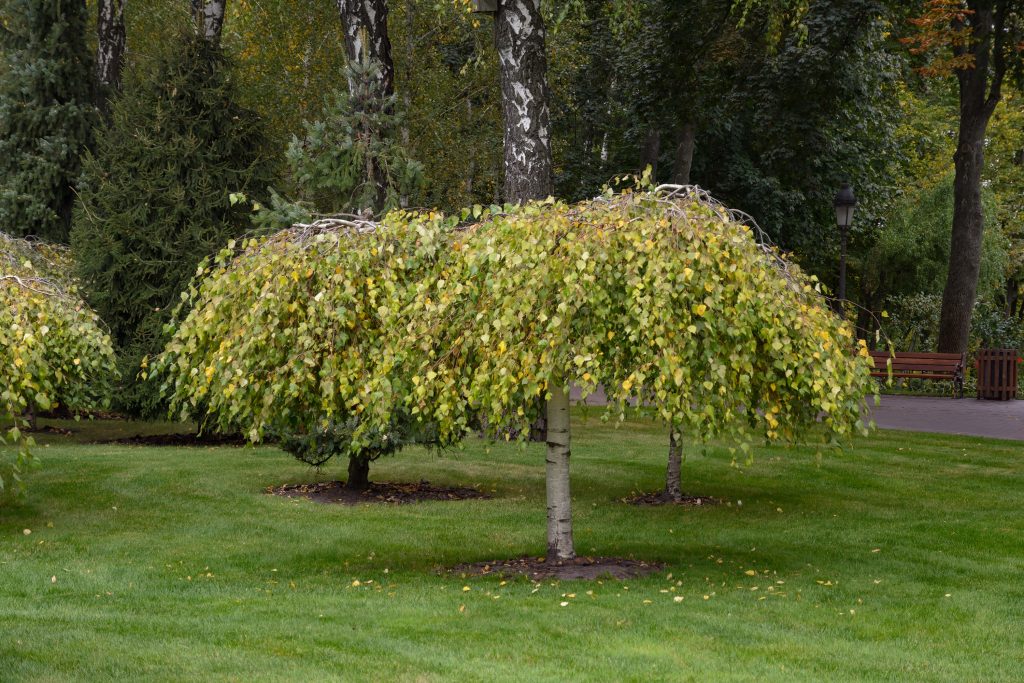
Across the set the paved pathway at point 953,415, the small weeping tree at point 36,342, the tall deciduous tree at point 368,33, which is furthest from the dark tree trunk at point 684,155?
the small weeping tree at point 36,342

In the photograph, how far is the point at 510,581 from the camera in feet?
28.5

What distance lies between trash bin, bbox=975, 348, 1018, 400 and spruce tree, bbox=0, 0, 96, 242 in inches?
677

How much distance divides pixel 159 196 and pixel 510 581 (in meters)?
10.1

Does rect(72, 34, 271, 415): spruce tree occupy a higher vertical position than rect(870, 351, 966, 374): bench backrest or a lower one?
higher

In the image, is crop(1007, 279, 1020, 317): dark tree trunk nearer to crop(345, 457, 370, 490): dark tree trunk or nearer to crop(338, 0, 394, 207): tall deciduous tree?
crop(338, 0, 394, 207): tall deciduous tree

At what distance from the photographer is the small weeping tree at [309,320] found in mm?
8148

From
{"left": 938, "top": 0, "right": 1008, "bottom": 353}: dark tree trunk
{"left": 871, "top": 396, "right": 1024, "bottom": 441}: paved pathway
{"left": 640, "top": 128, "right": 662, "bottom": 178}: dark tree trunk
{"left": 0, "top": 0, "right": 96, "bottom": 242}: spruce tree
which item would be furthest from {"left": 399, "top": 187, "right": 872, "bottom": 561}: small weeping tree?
{"left": 640, "top": 128, "right": 662, "bottom": 178}: dark tree trunk

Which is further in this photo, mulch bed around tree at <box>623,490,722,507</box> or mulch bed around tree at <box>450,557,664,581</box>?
mulch bed around tree at <box>623,490,722,507</box>

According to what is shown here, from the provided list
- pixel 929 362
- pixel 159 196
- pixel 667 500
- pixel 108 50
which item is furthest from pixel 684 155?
pixel 667 500

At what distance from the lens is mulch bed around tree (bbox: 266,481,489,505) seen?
1259cm

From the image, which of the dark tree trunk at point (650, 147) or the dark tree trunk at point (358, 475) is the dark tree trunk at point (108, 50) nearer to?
the dark tree trunk at point (358, 475)

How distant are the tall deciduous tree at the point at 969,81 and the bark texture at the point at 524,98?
11481 millimetres

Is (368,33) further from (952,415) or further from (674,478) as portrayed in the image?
(952,415)

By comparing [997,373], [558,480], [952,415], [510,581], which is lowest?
[510,581]
